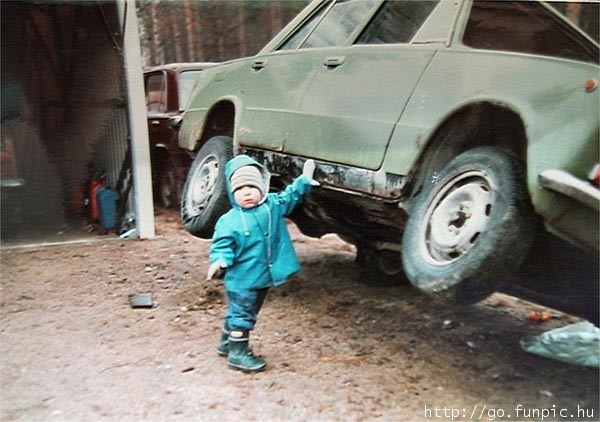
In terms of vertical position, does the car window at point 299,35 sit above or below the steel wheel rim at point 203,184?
above

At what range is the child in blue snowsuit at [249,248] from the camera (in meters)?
2.25

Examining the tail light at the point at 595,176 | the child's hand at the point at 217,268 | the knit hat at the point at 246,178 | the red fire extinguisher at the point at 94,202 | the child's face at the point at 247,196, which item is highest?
the tail light at the point at 595,176

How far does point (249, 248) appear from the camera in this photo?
228 cm

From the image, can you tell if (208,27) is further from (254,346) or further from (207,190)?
(254,346)

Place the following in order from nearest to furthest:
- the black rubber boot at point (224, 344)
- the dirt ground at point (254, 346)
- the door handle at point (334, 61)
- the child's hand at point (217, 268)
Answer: the dirt ground at point (254, 346), the child's hand at point (217, 268), the black rubber boot at point (224, 344), the door handle at point (334, 61)

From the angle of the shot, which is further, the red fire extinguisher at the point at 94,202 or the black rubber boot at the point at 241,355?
the red fire extinguisher at the point at 94,202

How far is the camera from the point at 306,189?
2391 millimetres

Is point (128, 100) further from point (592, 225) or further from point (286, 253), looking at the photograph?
point (592, 225)

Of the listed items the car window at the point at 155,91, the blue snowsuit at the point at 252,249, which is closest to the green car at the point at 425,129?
the car window at the point at 155,91

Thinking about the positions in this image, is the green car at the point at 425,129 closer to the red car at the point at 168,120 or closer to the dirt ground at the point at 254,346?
the red car at the point at 168,120

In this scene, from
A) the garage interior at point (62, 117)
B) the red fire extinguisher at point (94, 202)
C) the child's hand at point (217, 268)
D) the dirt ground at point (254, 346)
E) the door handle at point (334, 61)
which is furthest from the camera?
the red fire extinguisher at point (94, 202)

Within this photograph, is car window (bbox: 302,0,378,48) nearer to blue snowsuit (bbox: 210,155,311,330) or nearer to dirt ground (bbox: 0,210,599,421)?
blue snowsuit (bbox: 210,155,311,330)

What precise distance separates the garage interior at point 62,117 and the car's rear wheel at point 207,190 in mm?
269

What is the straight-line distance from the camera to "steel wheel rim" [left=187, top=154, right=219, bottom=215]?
265 cm
